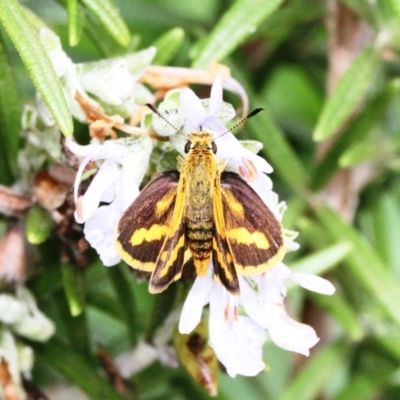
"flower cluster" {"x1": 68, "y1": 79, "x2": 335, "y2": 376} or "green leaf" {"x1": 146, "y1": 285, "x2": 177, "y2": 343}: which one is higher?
"flower cluster" {"x1": 68, "y1": 79, "x2": 335, "y2": 376}

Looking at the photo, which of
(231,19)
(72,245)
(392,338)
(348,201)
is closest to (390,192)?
(348,201)

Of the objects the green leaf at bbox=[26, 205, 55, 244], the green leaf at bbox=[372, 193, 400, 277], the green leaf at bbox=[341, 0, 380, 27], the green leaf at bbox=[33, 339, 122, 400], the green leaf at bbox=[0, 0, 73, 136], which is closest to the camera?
the green leaf at bbox=[0, 0, 73, 136]

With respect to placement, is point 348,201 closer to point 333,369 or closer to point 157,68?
point 333,369

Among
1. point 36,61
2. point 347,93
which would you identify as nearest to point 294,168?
point 347,93

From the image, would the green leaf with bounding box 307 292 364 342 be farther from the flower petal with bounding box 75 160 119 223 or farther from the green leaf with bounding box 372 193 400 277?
the flower petal with bounding box 75 160 119 223

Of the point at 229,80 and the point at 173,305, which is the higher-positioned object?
the point at 229,80

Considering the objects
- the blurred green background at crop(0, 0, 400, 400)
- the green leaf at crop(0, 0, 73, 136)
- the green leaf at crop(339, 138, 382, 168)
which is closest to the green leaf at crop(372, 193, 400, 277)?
the blurred green background at crop(0, 0, 400, 400)

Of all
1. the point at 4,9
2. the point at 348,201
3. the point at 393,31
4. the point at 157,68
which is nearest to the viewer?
the point at 4,9
